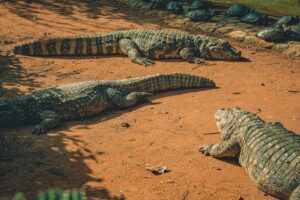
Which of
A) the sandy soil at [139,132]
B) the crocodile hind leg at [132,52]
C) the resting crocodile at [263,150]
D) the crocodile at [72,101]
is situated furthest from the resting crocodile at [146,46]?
the resting crocodile at [263,150]

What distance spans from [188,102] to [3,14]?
7.23 metres

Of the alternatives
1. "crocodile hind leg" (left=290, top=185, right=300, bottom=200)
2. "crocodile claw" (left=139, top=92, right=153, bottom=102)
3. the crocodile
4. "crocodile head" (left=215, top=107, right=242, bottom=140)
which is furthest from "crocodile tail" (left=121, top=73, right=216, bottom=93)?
"crocodile hind leg" (left=290, top=185, right=300, bottom=200)

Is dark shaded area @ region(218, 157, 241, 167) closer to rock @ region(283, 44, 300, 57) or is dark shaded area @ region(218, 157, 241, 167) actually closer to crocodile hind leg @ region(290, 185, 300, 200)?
crocodile hind leg @ region(290, 185, 300, 200)

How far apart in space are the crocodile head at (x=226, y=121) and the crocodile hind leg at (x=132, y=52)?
388cm

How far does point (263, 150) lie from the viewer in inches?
211

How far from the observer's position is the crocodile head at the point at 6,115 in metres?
6.89

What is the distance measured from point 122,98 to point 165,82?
1.06 m

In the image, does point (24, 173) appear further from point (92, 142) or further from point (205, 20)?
point (205, 20)

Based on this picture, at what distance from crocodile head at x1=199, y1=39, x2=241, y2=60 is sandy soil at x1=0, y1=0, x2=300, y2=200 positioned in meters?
0.24

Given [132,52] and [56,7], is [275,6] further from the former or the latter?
[56,7]

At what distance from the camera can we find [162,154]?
20.0 feet

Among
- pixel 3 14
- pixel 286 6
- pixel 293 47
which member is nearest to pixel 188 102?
pixel 293 47

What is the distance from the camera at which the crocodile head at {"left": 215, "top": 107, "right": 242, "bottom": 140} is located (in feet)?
20.1

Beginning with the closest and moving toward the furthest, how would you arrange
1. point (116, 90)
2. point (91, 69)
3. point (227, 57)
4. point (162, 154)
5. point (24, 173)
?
point (24, 173) → point (162, 154) → point (116, 90) → point (91, 69) → point (227, 57)
